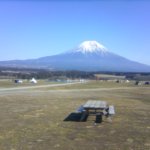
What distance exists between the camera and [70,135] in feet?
40.4

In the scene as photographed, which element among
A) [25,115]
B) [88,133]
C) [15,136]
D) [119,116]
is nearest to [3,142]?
[15,136]

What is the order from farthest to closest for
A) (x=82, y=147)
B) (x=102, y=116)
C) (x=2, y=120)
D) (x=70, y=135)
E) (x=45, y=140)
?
1. (x=102, y=116)
2. (x=2, y=120)
3. (x=70, y=135)
4. (x=45, y=140)
5. (x=82, y=147)

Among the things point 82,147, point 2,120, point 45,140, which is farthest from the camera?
point 2,120

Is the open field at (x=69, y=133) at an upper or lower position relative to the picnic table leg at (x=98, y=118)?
lower

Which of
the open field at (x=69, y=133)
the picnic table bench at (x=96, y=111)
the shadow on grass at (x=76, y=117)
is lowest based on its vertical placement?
the open field at (x=69, y=133)

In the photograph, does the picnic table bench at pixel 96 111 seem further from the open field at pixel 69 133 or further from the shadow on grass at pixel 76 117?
the open field at pixel 69 133

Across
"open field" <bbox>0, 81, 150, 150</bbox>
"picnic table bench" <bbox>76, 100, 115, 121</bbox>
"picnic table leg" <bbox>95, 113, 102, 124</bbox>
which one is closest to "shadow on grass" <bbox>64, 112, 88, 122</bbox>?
"picnic table bench" <bbox>76, 100, 115, 121</bbox>

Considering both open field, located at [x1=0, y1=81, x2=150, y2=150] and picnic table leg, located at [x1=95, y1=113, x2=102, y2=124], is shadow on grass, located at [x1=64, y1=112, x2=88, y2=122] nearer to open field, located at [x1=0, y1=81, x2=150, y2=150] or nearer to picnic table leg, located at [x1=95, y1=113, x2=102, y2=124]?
open field, located at [x1=0, y1=81, x2=150, y2=150]

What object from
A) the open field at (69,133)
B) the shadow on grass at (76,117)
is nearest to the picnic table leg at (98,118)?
the open field at (69,133)

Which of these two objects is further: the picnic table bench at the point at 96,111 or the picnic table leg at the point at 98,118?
the picnic table bench at the point at 96,111

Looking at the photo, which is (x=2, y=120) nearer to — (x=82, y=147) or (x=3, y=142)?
(x=3, y=142)

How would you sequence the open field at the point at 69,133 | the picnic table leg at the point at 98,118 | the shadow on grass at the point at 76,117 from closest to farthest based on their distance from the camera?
the open field at the point at 69,133 → the picnic table leg at the point at 98,118 → the shadow on grass at the point at 76,117

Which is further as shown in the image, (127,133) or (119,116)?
(119,116)

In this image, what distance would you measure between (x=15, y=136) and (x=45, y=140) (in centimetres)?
119
